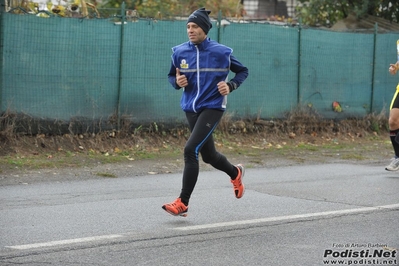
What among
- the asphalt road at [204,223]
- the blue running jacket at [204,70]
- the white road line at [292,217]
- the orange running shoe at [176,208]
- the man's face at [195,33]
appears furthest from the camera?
the blue running jacket at [204,70]

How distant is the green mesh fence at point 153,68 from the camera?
492 inches

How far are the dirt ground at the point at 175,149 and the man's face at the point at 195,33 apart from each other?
3455 mm

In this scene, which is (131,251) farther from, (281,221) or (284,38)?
(284,38)

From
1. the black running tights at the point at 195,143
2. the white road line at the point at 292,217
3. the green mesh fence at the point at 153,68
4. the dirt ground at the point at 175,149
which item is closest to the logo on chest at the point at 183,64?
the black running tights at the point at 195,143

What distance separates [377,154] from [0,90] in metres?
6.43

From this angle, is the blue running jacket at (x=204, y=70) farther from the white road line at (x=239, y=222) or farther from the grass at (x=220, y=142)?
the grass at (x=220, y=142)

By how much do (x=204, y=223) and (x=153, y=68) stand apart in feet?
22.3

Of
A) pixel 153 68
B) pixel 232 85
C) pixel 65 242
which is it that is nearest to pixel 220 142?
pixel 153 68

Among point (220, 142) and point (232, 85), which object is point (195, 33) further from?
point (220, 142)

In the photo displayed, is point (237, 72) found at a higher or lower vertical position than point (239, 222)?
higher

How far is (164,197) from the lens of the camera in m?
9.05

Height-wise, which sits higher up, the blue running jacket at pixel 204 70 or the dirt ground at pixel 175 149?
the blue running jacket at pixel 204 70

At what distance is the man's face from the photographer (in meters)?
7.66

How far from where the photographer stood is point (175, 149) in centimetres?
1370
